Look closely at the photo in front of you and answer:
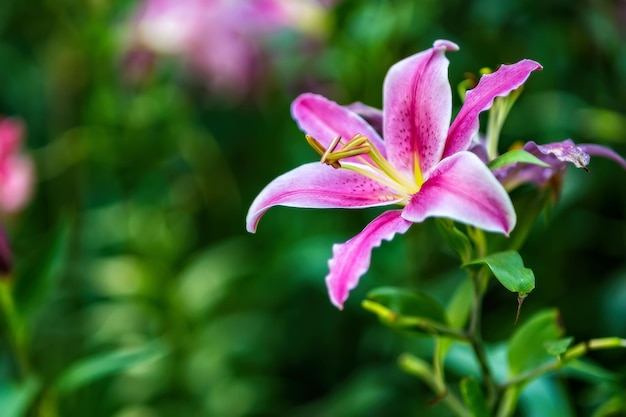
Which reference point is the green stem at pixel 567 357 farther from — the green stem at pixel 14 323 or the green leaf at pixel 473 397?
the green stem at pixel 14 323

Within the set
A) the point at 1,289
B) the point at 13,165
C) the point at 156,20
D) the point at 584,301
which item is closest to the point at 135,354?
the point at 1,289

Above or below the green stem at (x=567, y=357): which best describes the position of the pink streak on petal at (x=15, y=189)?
above

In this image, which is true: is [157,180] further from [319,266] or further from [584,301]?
[584,301]

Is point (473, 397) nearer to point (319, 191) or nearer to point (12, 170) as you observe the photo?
point (319, 191)

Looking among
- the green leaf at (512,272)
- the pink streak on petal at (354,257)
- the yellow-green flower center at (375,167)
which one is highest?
the yellow-green flower center at (375,167)

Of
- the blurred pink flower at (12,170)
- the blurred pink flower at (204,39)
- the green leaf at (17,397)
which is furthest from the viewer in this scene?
the blurred pink flower at (204,39)

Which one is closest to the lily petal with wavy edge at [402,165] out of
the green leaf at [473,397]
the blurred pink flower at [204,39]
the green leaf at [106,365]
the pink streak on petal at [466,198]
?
the pink streak on petal at [466,198]
